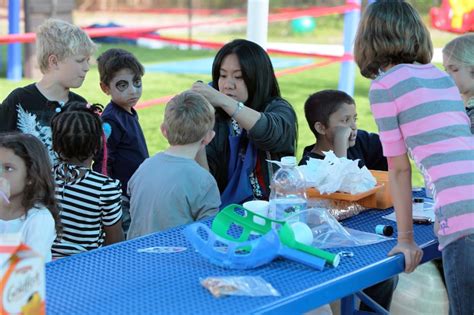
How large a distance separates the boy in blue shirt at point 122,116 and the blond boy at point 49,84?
0.24 metres

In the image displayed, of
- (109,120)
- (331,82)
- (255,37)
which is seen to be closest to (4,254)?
(109,120)

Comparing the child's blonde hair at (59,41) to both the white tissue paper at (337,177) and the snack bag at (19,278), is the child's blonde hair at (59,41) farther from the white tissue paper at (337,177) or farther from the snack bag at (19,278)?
the snack bag at (19,278)

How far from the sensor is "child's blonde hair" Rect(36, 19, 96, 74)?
11.9 feet

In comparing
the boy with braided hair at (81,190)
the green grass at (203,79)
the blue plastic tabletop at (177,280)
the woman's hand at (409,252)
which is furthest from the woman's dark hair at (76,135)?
the green grass at (203,79)

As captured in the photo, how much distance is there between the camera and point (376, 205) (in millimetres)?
3021

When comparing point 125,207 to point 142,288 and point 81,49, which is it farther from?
point 142,288

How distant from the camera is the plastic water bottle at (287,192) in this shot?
2650 millimetres

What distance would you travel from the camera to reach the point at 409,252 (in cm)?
248

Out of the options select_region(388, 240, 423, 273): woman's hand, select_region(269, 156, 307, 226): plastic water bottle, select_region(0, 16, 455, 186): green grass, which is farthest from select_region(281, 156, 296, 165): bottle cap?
select_region(0, 16, 455, 186): green grass

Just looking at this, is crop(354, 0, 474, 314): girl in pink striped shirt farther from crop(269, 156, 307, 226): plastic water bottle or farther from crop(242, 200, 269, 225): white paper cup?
crop(242, 200, 269, 225): white paper cup

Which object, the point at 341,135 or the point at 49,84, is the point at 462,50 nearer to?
the point at 341,135

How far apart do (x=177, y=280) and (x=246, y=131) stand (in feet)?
4.26


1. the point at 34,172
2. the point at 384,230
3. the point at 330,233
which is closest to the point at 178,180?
the point at 34,172

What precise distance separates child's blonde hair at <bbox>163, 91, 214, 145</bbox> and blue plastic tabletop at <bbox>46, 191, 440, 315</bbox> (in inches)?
18.9
